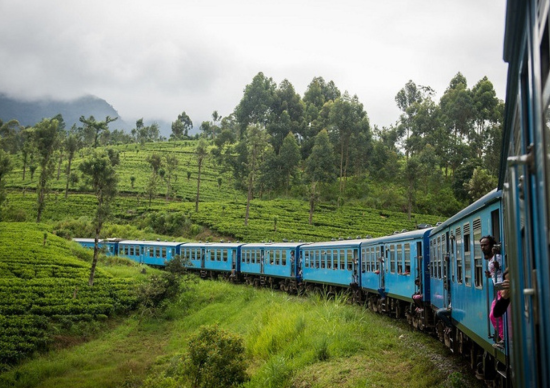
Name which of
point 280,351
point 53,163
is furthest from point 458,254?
point 53,163

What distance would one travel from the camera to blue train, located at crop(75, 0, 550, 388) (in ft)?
7.76

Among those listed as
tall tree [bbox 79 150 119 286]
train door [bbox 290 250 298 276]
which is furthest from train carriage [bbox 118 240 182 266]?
train door [bbox 290 250 298 276]

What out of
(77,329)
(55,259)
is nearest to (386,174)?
(55,259)

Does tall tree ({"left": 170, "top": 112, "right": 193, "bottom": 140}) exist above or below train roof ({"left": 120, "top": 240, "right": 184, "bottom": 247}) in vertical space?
above

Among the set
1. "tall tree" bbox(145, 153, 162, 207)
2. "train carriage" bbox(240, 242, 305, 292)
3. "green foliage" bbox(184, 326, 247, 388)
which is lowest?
"green foliage" bbox(184, 326, 247, 388)

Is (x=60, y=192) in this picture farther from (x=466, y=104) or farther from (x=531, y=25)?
(x=531, y=25)

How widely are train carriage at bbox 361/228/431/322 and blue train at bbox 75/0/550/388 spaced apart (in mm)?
26

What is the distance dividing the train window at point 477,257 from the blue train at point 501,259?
12mm

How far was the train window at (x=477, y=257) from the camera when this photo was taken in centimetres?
642

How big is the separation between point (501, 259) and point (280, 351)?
8.54 meters

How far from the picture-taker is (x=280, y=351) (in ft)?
42.3

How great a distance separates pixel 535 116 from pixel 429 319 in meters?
10.2

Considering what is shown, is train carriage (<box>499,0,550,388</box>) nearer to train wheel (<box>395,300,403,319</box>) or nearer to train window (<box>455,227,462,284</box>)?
train window (<box>455,227,462,284</box>)

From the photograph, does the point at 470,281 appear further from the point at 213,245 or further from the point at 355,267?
the point at 213,245
